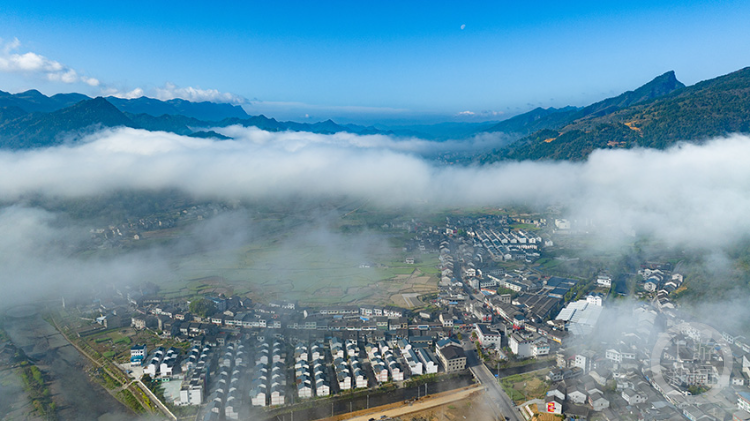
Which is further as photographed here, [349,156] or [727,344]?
[349,156]

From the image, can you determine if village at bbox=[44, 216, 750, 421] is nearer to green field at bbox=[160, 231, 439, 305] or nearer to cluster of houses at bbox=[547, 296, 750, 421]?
cluster of houses at bbox=[547, 296, 750, 421]

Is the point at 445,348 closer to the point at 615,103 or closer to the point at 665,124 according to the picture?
the point at 665,124

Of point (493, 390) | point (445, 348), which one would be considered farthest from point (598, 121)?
point (493, 390)

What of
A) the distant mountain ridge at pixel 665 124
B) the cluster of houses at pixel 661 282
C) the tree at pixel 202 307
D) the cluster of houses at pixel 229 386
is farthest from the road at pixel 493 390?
the distant mountain ridge at pixel 665 124

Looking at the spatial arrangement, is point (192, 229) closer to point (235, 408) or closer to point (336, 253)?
point (336, 253)

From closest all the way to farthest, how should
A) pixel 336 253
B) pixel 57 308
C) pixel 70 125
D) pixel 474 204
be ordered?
pixel 57 308, pixel 336 253, pixel 474 204, pixel 70 125

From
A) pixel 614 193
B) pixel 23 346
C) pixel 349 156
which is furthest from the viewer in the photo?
pixel 349 156

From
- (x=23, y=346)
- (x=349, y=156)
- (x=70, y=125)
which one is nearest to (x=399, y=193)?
(x=349, y=156)
